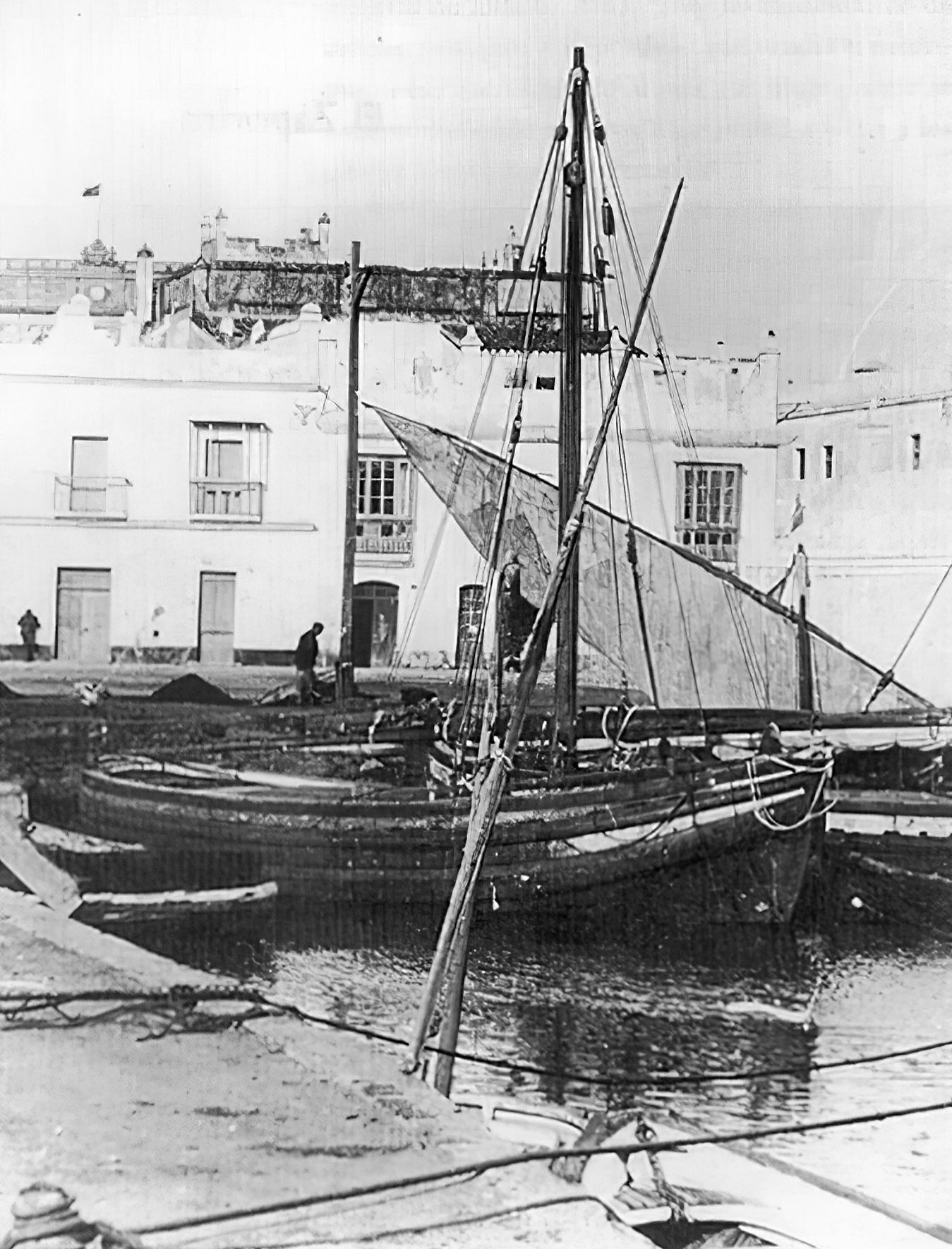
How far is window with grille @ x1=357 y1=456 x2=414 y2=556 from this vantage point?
1.92 meters

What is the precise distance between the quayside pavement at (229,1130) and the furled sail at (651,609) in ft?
2.59

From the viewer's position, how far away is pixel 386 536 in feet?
6.32

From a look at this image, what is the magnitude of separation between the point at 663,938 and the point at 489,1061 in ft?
1.16

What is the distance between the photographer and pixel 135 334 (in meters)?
1.92

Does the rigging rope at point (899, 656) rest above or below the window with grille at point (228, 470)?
below

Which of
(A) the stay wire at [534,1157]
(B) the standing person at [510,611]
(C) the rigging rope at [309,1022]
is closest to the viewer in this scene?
(A) the stay wire at [534,1157]

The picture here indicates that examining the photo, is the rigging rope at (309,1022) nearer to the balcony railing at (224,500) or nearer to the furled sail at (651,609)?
the furled sail at (651,609)

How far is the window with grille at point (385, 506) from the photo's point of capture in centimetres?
192

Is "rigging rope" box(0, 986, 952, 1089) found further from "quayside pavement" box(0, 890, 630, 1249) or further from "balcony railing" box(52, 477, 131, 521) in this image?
"balcony railing" box(52, 477, 131, 521)

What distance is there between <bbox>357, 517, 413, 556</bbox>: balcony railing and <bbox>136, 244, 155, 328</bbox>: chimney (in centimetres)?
52

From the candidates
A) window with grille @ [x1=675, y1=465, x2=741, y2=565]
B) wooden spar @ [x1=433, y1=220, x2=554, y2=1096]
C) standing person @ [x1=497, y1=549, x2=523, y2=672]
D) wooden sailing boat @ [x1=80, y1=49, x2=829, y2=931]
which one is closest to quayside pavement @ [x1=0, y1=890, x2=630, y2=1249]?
wooden spar @ [x1=433, y1=220, x2=554, y2=1096]

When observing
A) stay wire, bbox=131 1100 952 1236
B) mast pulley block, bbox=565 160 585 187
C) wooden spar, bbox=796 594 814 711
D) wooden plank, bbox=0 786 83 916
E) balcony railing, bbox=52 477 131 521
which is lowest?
stay wire, bbox=131 1100 952 1236

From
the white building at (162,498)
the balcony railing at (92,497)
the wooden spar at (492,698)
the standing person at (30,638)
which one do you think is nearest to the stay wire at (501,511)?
the wooden spar at (492,698)

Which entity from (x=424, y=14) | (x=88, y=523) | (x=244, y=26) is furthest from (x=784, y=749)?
(x=244, y=26)
